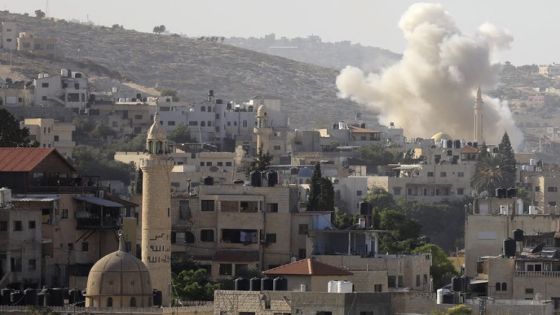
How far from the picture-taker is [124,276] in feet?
214

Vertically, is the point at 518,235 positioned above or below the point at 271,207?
below

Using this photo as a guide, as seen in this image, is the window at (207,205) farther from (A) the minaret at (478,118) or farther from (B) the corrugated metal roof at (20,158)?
(A) the minaret at (478,118)

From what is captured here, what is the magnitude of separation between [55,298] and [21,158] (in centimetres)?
1687

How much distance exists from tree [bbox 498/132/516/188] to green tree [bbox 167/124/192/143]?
17.8m

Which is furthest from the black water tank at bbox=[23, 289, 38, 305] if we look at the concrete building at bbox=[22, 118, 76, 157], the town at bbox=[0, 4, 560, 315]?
the concrete building at bbox=[22, 118, 76, 157]

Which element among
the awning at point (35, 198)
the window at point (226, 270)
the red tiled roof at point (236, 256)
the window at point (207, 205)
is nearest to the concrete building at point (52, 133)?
the window at point (207, 205)

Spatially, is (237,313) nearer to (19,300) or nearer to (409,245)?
(19,300)

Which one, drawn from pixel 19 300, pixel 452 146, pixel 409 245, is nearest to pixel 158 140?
pixel 19 300

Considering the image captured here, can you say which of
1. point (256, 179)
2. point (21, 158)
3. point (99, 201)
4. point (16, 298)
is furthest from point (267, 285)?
point (256, 179)

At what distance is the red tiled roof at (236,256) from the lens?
84125mm

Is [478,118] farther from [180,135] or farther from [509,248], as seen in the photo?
[509,248]

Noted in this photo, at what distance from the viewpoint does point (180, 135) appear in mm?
153000

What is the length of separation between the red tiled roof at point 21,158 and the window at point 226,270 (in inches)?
246

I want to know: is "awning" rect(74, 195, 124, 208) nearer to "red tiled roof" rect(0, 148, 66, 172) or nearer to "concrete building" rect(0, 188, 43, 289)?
"red tiled roof" rect(0, 148, 66, 172)
